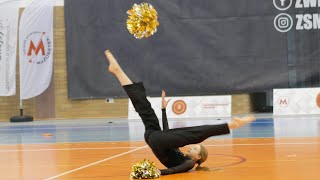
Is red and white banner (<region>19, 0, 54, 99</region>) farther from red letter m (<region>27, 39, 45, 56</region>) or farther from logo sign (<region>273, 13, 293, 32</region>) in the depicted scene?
logo sign (<region>273, 13, 293, 32</region>)

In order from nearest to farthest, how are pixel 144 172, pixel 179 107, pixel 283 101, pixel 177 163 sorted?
pixel 144 172 → pixel 177 163 → pixel 283 101 → pixel 179 107

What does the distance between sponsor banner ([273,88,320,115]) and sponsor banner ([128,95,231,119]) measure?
58.1 inches

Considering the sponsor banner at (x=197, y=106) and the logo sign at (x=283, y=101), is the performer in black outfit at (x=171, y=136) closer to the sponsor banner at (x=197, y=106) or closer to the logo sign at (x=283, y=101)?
the sponsor banner at (x=197, y=106)

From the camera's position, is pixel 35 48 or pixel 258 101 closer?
→ pixel 35 48

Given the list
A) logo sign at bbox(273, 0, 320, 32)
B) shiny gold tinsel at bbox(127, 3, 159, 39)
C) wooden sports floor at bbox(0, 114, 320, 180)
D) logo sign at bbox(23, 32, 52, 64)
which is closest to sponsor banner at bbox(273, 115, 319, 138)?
wooden sports floor at bbox(0, 114, 320, 180)

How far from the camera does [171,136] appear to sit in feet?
23.0

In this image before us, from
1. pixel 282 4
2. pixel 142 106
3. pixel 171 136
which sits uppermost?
pixel 282 4

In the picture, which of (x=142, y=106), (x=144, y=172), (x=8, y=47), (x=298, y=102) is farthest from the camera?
(x=8, y=47)

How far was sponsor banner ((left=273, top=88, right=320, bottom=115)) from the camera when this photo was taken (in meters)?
18.1

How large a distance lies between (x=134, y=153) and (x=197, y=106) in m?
9.56

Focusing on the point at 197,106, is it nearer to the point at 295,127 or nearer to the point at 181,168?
the point at 295,127

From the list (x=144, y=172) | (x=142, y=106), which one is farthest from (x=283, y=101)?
(x=144, y=172)

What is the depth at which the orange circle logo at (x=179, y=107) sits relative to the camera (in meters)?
18.9

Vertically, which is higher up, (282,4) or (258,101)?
(282,4)
